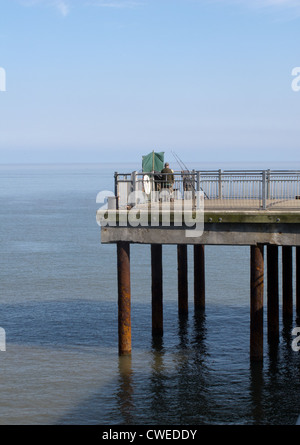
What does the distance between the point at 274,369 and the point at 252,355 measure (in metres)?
1.00

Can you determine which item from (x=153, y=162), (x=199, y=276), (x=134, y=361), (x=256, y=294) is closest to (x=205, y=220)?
(x=256, y=294)

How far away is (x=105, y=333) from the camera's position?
28016mm

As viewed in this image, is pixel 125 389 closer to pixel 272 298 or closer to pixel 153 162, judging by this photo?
pixel 272 298

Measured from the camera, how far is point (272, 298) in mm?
25734

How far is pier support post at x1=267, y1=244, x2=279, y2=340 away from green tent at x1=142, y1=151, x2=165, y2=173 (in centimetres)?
494

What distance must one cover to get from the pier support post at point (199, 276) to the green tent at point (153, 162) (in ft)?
13.6

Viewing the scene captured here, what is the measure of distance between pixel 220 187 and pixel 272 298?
4.26 meters

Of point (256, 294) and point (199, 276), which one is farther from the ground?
point (256, 294)

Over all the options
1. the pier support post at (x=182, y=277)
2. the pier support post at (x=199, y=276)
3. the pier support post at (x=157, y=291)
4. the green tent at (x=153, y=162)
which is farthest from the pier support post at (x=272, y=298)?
the green tent at (x=153, y=162)

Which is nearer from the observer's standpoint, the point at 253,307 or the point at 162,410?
the point at 162,410

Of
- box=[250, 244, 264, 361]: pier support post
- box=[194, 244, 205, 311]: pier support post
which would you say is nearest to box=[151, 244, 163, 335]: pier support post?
box=[194, 244, 205, 311]: pier support post

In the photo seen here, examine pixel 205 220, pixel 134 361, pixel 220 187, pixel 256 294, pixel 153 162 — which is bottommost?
pixel 134 361

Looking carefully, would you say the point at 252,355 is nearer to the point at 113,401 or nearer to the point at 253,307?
the point at 253,307
